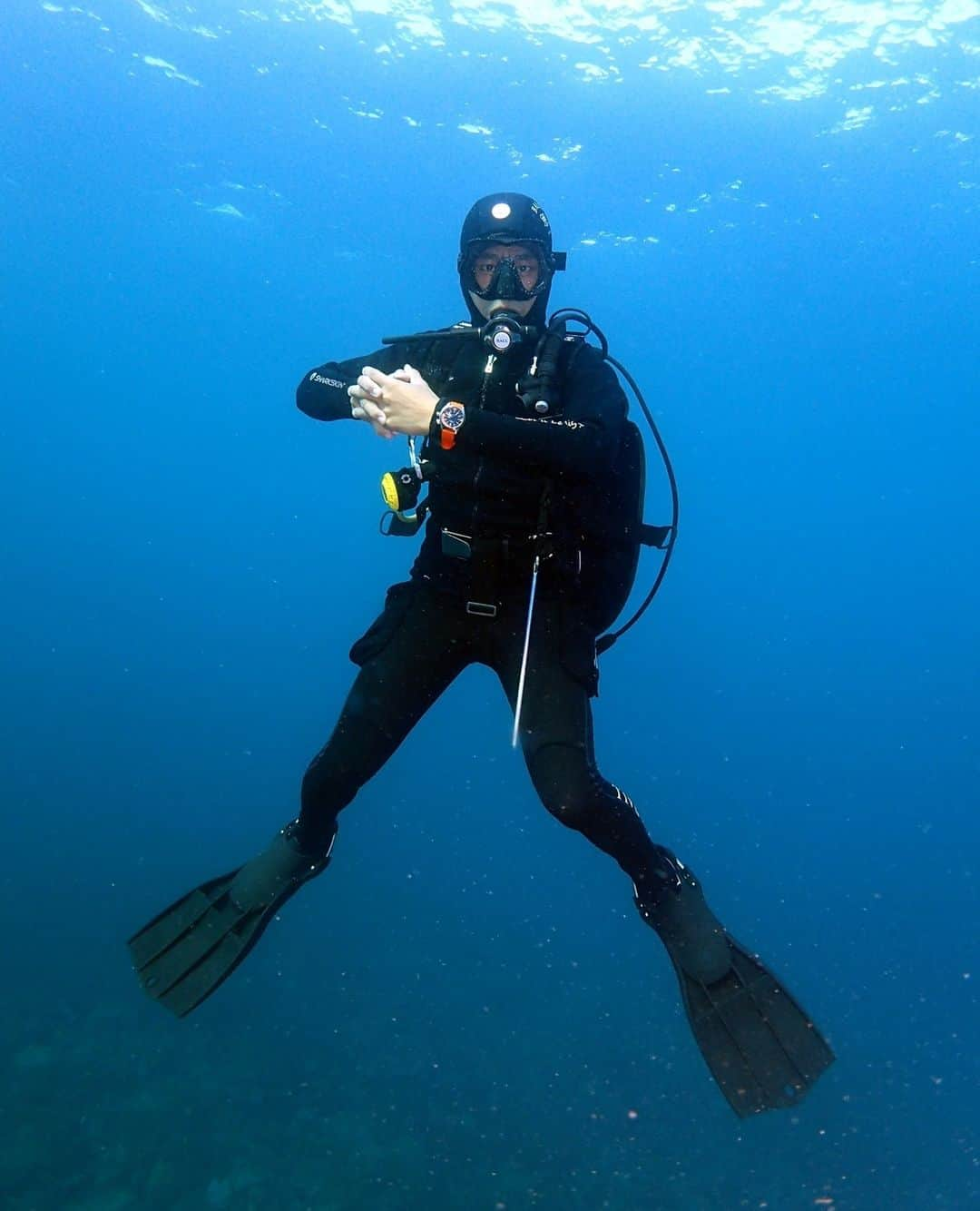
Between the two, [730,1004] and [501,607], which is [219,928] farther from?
[730,1004]

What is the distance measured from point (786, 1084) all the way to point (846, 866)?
13.6 metres

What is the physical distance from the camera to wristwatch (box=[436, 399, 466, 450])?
12.0 feet

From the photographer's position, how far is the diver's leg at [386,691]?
423 centimetres

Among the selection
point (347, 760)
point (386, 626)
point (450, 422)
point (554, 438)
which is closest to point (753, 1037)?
point (347, 760)

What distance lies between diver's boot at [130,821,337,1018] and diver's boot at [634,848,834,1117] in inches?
73.1

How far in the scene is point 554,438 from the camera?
364 centimetres

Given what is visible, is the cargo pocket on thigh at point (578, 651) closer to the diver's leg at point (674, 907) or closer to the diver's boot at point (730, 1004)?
the diver's leg at point (674, 907)

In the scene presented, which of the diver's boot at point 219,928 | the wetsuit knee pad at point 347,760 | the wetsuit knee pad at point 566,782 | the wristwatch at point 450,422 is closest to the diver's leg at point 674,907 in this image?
the wetsuit knee pad at point 566,782

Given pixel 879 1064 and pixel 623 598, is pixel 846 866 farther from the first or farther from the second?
pixel 623 598

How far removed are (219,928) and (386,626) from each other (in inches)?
76.2

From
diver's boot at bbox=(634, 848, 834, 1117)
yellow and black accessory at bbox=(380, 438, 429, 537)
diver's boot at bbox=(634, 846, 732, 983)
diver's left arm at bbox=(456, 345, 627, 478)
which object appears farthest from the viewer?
diver's boot at bbox=(634, 846, 732, 983)

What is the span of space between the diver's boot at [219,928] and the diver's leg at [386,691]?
0.47ft

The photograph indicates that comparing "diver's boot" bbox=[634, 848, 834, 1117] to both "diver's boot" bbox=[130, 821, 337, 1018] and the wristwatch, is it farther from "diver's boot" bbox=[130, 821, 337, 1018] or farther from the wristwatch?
the wristwatch

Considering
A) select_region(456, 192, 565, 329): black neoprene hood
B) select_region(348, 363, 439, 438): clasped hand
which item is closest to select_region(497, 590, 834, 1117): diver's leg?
select_region(348, 363, 439, 438): clasped hand
